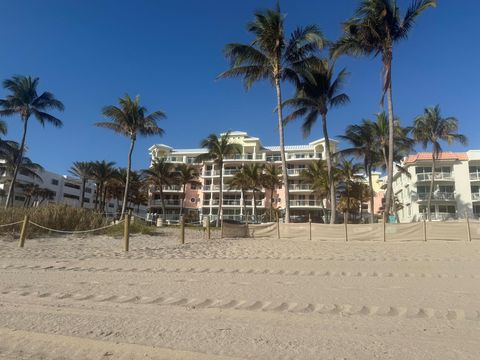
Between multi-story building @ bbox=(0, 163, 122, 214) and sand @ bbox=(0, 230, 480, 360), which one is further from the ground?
multi-story building @ bbox=(0, 163, 122, 214)

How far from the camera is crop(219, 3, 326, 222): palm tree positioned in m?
21.9

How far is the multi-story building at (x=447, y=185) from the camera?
135 ft

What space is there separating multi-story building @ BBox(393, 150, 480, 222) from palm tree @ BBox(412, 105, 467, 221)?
13.7 ft

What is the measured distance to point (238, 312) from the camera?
4.43 m

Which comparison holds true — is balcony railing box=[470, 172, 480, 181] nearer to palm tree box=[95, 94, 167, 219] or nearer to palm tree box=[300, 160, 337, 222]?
palm tree box=[300, 160, 337, 222]

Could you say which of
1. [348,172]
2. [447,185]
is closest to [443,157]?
[447,185]

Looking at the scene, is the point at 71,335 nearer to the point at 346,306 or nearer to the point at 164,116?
the point at 346,306

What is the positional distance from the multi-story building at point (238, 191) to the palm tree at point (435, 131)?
18.3 meters

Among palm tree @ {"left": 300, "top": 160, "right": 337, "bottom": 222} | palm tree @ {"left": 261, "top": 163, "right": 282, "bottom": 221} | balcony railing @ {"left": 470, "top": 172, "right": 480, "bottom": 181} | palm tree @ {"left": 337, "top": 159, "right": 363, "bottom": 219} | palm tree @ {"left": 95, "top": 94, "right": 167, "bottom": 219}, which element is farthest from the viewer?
palm tree @ {"left": 261, "top": 163, "right": 282, "bottom": 221}

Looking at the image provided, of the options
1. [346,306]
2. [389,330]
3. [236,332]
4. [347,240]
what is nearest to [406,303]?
[346,306]

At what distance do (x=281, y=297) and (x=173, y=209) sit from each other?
57.0m

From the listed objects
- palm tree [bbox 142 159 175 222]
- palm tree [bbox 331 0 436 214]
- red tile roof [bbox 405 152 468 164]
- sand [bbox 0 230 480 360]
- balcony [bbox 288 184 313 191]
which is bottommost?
sand [bbox 0 230 480 360]

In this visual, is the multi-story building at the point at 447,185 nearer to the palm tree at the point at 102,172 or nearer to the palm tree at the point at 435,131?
the palm tree at the point at 435,131

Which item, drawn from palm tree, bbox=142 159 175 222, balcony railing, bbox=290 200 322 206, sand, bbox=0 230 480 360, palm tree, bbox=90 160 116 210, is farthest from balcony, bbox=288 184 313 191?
sand, bbox=0 230 480 360
